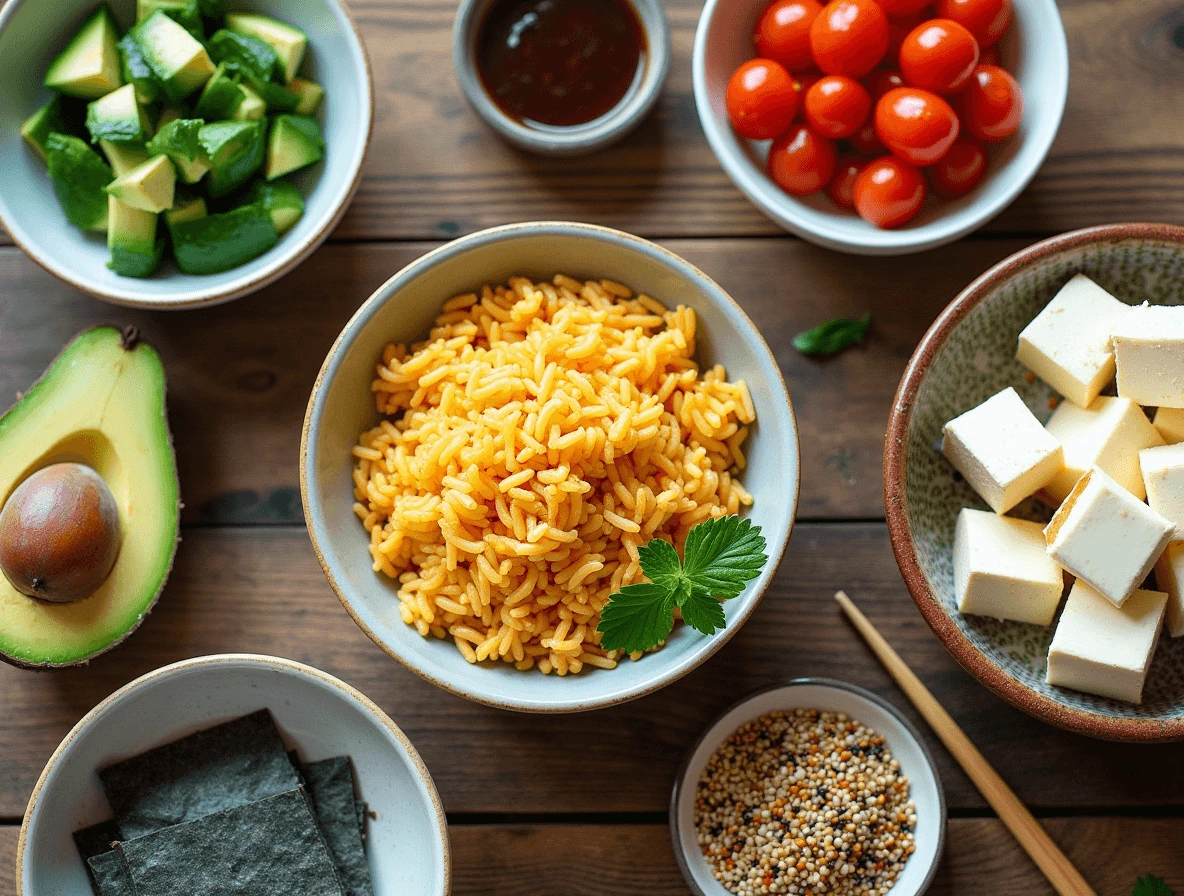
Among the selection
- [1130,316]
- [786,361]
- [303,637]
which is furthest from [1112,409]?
[303,637]

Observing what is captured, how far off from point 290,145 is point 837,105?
0.83 meters

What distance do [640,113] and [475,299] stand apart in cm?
40

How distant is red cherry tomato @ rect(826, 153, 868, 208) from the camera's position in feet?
5.17

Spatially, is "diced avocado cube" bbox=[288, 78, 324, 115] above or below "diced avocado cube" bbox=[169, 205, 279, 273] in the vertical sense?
above

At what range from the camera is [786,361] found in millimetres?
1633

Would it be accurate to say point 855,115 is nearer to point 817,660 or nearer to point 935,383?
point 935,383

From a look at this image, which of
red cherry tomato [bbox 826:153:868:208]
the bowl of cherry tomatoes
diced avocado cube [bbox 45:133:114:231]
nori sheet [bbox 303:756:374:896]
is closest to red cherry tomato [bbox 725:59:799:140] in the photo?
the bowl of cherry tomatoes

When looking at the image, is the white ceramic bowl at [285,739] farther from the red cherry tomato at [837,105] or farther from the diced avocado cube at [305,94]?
the red cherry tomato at [837,105]

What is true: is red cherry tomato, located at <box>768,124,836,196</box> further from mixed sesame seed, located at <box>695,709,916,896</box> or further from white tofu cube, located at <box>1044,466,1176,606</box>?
mixed sesame seed, located at <box>695,709,916,896</box>

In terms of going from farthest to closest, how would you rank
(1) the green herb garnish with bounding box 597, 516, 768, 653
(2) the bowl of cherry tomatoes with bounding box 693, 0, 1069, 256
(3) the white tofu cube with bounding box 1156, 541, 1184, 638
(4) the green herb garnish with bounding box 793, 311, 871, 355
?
1. (4) the green herb garnish with bounding box 793, 311, 871, 355
2. (2) the bowl of cherry tomatoes with bounding box 693, 0, 1069, 256
3. (3) the white tofu cube with bounding box 1156, 541, 1184, 638
4. (1) the green herb garnish with bounding box 597, 516, 768, 653

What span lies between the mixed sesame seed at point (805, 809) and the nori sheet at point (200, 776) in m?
0.65

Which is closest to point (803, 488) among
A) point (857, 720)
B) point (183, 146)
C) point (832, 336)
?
point (832, 336)

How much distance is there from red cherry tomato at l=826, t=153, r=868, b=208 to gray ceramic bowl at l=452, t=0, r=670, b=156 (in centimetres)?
31

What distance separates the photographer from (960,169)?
1.54 meters
